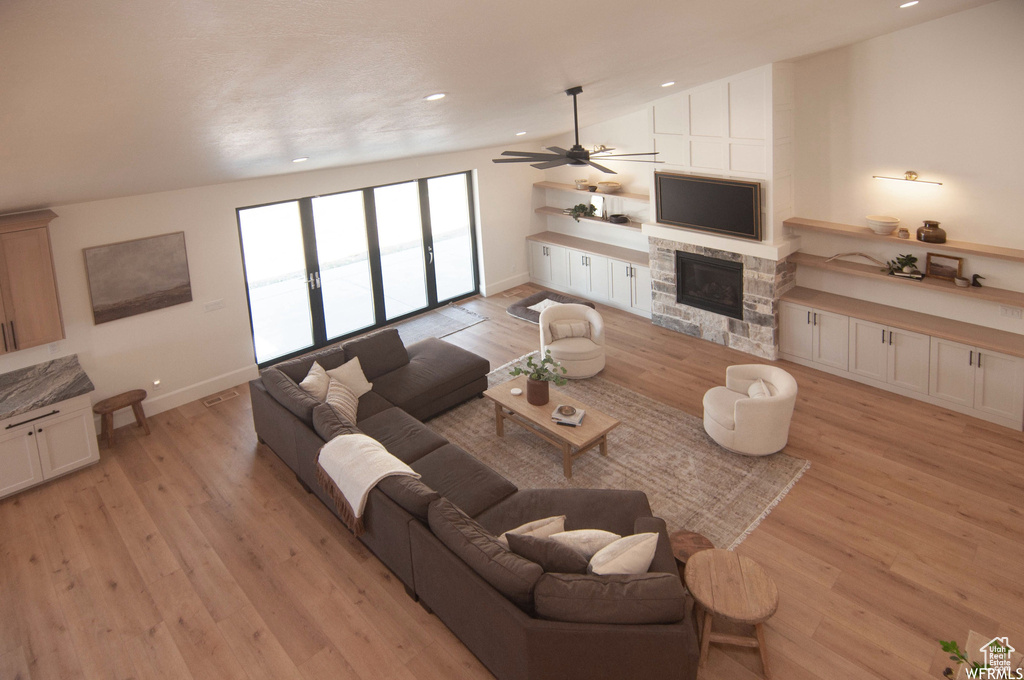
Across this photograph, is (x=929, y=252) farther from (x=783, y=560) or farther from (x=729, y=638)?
(x=729, y=638)

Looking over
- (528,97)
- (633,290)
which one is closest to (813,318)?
(633,290)

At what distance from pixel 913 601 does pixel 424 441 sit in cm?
372

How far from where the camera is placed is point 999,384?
6430 millimetres

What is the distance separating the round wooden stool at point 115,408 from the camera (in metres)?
6.93

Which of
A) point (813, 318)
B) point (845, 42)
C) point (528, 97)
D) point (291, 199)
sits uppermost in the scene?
point (845, 42)

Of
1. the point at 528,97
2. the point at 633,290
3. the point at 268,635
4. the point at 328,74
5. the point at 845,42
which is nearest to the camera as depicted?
the point at 328,74

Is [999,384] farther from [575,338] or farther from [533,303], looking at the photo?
[533,303]

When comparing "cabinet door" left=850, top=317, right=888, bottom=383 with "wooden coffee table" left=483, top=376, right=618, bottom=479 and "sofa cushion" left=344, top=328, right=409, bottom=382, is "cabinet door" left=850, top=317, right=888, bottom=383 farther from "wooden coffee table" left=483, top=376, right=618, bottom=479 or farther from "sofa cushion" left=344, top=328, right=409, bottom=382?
"sofa cushion" left=344, top=328, right=409, bottom=382

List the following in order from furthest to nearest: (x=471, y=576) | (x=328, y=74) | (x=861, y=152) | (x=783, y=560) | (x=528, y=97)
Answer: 1. (x=861, y=152)
2. (x=528, y=97)
3. (x=783, y=560)
4. (x=471, y=576)
5. (x=328, y=74)

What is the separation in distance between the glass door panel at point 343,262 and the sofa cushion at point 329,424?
3.63 meters

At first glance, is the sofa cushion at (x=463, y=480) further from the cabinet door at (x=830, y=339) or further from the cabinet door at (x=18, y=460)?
the cabinet door at (x=830, y=339)

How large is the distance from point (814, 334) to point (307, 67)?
643cm

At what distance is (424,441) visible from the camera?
5.90 m

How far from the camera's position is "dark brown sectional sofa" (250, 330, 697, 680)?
3660 mm
